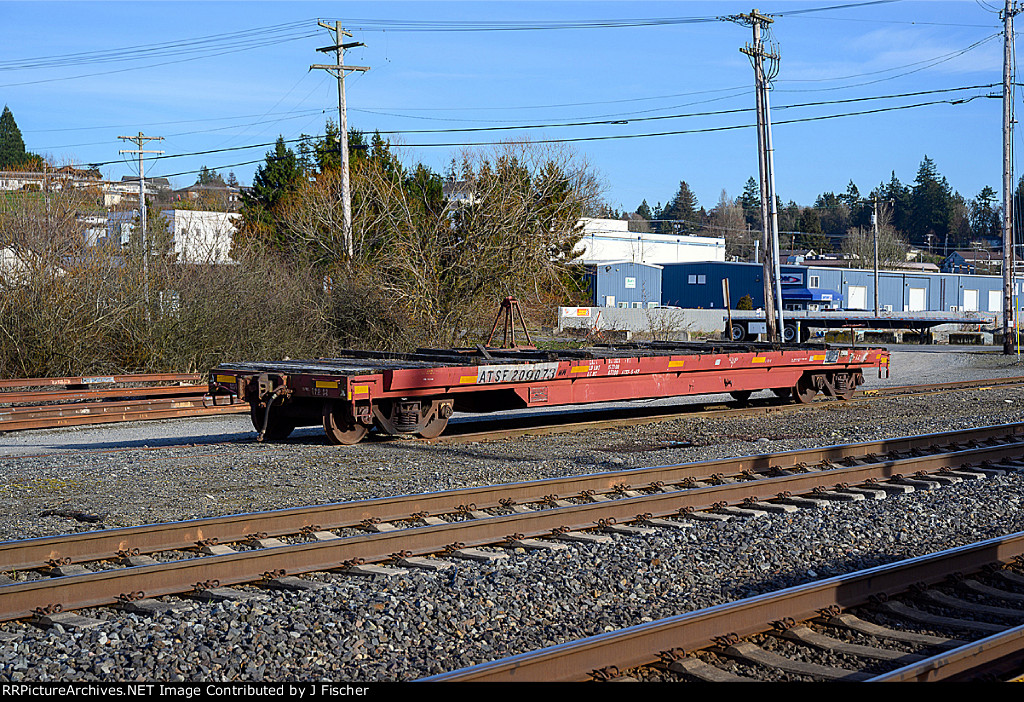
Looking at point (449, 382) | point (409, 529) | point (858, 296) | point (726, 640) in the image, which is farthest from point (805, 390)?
point (858, 296)

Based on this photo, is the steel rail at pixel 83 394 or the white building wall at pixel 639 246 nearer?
the steel rail at pixel 83 394

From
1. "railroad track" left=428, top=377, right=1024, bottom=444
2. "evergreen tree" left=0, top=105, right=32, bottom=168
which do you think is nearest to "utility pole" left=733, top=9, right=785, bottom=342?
"railroad track" left=428, top=377, right=1024, bottom=444

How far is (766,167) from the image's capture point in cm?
2858

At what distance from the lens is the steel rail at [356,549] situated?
567 centimetres

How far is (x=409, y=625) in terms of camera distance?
211 inches

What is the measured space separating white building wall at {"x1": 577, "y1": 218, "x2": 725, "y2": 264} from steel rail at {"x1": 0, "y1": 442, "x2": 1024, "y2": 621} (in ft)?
226

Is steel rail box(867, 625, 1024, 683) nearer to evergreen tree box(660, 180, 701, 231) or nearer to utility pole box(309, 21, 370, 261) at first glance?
utility pole box(309, 21, 370, 261)

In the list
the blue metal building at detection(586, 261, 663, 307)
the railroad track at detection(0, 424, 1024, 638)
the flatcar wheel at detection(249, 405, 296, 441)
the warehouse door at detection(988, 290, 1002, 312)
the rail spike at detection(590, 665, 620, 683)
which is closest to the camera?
the rail spike at detection(590, 665, 620, 683)

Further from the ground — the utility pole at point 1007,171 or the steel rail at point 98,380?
the utility pole at point 1007,171

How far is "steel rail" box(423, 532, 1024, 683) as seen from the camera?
4.28 metres

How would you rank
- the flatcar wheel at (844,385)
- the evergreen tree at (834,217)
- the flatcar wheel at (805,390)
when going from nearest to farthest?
the flatcar wheel at (805,390), the flatcar wheel at (844,385), the evergreen tree at (834,217)

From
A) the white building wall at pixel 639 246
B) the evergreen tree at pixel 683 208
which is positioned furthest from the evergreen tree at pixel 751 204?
the white building wall at pixel 639 246

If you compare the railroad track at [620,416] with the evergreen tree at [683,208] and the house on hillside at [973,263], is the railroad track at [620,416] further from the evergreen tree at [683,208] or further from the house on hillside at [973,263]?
the evergreen tree at [683,208]

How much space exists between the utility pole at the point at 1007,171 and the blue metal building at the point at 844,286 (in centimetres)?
2866
